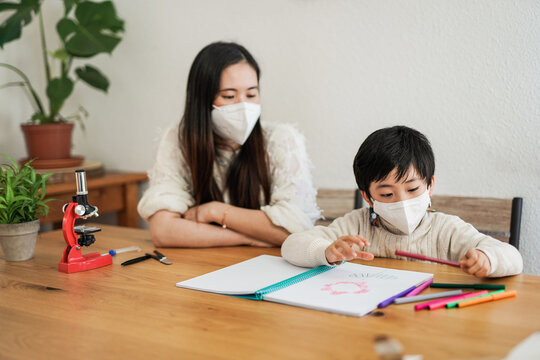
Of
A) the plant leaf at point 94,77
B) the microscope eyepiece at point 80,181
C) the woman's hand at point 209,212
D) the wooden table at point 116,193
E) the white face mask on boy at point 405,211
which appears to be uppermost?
the plant leaf at point 94,77

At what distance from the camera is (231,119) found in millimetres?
1528

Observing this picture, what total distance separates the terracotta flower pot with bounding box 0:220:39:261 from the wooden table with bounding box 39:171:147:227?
0.87m

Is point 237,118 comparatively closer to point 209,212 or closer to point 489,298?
point 209,212

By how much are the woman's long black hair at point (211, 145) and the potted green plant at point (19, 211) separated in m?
0.45

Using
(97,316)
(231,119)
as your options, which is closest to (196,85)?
(231,119)

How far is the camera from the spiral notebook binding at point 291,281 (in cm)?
95

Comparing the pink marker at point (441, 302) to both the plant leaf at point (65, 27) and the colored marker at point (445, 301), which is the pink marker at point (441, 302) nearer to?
the colored marker at point (445, 301)

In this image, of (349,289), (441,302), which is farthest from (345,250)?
(441,302)

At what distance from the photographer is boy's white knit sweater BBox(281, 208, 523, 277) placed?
3.55ft

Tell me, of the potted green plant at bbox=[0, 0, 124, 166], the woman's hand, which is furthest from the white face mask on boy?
the potted green plant at bbox=[0, 0, 124, 166]

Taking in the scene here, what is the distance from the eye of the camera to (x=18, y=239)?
129 centimetres

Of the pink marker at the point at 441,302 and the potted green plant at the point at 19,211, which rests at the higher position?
the potted green plant at the point at 19,211

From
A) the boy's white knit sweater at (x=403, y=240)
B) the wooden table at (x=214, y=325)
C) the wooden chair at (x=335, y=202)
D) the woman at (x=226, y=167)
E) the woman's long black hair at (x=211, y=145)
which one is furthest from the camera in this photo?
the wooden chair at (x=335, y=202)

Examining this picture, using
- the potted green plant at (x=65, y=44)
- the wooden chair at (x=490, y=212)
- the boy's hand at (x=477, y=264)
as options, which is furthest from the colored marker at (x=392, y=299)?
the potted green plant at (x=65, y=44)
